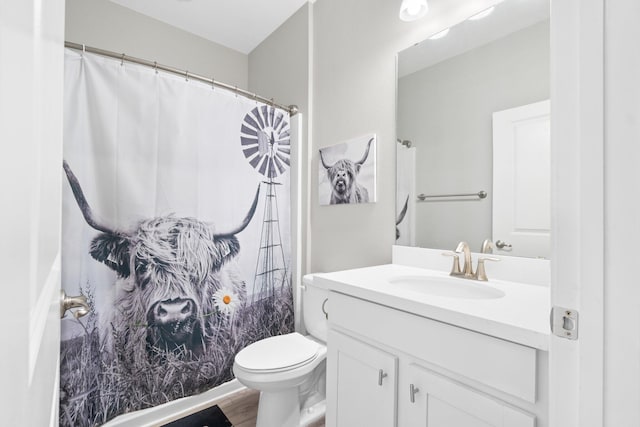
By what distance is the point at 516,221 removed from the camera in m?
1.16

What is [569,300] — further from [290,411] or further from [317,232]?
[317,232]

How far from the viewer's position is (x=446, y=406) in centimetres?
80

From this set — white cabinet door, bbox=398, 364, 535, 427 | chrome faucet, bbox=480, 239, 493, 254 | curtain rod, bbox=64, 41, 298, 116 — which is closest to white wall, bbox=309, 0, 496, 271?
curtain rod, bbox=64, 41, 298, 116

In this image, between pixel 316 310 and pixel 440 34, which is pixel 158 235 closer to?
pixel 316 310

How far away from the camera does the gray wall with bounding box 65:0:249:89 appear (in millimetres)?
1910

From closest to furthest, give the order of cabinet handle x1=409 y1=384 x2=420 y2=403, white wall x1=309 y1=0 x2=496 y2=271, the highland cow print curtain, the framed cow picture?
cabinet handle x1=409 y1=384 x2=420 y2=403, the highland cow print curtain, white wall x1=309 y1=0 x2=496 y2=271, the framed cow picture

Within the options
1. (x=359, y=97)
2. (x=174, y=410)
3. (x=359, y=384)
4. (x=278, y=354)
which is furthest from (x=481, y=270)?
(x=174, y=410)

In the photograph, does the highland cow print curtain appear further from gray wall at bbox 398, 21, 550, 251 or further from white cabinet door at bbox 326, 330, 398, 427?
gray wall at bbox 398, 21, 550, 251

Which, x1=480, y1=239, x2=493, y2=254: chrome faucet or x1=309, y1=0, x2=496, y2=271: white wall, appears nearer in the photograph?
x1=480, y1=239, x2=493, y2=254: chrome faucet

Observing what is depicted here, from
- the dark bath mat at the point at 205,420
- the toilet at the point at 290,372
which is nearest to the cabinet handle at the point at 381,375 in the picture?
the toilet at the point at 290,372

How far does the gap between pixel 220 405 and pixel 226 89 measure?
1907mm

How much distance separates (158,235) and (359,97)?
1371 millimetres

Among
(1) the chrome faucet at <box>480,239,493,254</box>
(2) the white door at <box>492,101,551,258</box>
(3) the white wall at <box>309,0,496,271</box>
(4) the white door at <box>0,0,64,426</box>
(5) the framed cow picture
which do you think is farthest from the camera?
(5) the framed cow picture

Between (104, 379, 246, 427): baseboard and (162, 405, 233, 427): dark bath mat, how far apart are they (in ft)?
0.11
